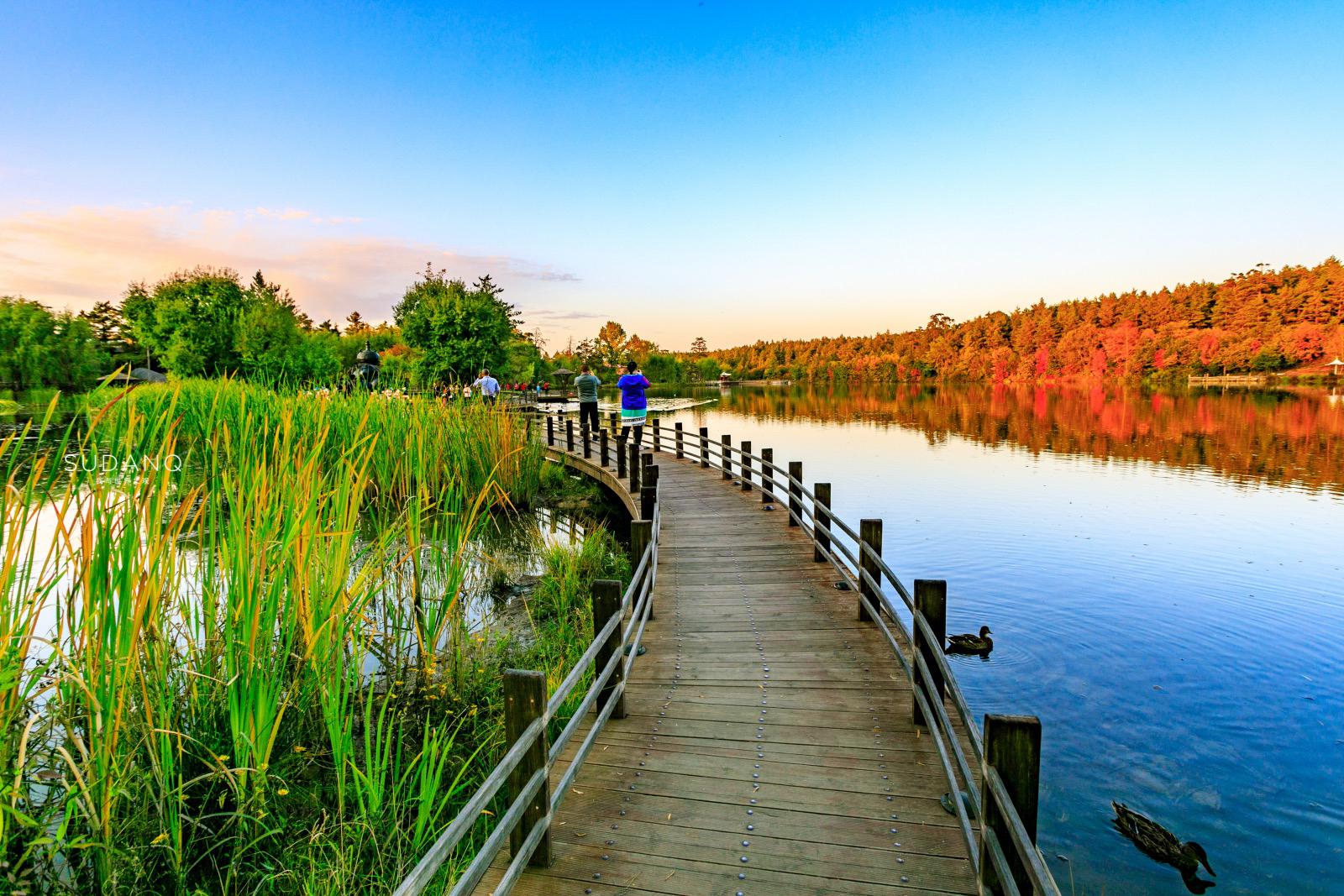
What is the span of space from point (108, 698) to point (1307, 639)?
11604mm

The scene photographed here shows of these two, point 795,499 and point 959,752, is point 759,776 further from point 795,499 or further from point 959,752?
point 795,499

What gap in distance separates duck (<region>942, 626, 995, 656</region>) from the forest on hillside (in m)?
71.7

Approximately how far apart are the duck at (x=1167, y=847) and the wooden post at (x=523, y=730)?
14.2ft

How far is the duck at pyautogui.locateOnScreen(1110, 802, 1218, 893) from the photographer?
14.2 ft

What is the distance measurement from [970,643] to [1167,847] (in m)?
3.42

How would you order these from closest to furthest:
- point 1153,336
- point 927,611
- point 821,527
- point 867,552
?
point 927,611, point 867,552, point 821,527, point 1153,336

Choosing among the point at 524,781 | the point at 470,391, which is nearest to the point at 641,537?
the point at 524,781

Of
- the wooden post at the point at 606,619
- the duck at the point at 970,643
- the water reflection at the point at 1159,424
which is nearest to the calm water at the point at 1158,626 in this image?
the duck at the point at 970,643

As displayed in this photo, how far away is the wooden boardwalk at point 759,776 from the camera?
2.79 meters

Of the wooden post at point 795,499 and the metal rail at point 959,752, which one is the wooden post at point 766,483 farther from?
the metal rail at point 959,752

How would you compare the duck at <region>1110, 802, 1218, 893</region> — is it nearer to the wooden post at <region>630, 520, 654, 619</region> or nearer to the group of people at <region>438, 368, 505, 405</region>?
the wooden post at <region>630, 520, 654, 619</region>

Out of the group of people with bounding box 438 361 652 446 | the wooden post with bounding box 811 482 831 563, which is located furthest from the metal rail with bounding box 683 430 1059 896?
the group of people with bounding box 438 361 652 446

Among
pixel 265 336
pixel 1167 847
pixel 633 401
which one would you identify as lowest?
pixel 1167 847

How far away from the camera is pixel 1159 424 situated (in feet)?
104
